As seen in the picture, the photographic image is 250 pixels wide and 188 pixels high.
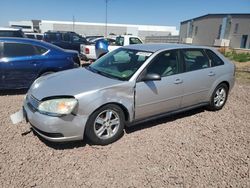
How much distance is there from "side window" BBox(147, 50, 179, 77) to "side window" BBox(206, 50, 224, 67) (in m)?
1.08

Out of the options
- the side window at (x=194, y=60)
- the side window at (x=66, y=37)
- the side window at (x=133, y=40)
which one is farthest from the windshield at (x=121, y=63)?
the side window at (x=66, y=37)

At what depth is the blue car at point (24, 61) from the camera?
587 cm

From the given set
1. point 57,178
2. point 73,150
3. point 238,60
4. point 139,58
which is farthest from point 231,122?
point 238,60

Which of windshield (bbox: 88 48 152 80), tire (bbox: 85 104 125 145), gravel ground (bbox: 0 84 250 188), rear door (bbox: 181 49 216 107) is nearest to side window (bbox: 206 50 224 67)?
rear door (bbox: 181 49 216 107)

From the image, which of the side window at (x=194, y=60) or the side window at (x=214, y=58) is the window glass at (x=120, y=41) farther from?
the side window at (x=194, y=60)

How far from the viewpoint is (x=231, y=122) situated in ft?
16.0

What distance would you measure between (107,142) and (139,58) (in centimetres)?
155

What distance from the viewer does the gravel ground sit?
2910 mm

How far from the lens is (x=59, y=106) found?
3229 millimetres

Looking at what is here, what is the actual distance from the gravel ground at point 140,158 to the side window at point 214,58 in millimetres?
1373

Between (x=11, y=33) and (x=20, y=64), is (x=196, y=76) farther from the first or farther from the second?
(x=11, y=33)

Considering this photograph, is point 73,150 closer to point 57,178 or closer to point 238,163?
point 57,178

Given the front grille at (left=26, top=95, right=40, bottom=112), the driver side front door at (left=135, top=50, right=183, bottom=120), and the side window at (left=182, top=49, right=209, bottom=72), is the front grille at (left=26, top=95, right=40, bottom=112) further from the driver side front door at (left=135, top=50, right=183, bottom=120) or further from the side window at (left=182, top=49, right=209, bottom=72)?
the side window at (left=182, top=49, right=209, bottom=72)

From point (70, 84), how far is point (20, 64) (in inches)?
118
